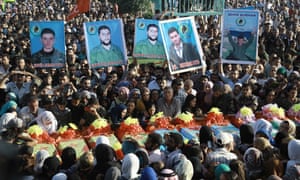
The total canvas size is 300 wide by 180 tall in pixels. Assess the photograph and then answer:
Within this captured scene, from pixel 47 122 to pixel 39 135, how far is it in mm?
322

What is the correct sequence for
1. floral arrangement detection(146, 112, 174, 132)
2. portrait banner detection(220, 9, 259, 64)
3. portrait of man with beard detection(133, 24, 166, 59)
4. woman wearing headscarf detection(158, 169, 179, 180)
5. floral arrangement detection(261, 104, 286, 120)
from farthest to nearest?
portrait of man with beard detection(133, 24, 166, 59) < portrait banner detection(220, 9, 259, 64) < floral arrangement detection(261, 104, 286, 120) < floral arrangement detection(146, 112, 174, 132) < woman wearing headscarf detection(158, 169, 179, 180)

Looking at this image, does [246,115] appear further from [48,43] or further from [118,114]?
[48,43]

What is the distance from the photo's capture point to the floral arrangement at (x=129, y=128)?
5332 millimetres

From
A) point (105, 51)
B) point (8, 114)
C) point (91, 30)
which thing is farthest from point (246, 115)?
point (91, 30)

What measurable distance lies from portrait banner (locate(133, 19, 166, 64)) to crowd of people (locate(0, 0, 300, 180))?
262mm

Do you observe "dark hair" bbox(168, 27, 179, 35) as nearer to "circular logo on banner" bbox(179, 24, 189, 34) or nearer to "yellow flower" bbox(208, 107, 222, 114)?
"circular logo on banner" bbox(179, 24, 189, 34)

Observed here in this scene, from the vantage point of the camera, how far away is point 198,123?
5867mm

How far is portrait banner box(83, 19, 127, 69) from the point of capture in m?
7.61

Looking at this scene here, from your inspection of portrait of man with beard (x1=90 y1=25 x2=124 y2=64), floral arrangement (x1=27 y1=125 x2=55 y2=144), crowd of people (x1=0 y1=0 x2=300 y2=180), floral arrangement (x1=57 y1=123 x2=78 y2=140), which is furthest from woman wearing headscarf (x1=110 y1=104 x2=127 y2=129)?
portrait of man with beard (x1=90 y1=25 x2=124 y2=64)

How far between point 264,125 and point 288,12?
15.8 meters

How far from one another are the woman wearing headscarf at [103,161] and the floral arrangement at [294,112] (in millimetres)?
3159

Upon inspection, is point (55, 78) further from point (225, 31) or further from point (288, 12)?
point (288, 12)

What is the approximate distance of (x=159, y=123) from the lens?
5672 millimetres

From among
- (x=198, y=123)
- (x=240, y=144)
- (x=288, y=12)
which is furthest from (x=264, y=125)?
(x=288, y=12)
